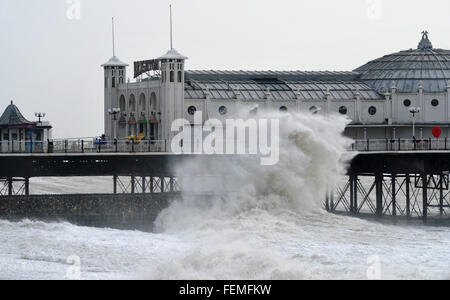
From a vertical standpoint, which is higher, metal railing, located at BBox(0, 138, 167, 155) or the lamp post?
the lamp post

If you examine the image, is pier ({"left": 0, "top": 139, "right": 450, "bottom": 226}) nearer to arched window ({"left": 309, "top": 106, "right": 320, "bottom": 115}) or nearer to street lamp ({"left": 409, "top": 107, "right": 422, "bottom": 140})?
street lamp ({"left": 409, "top": 107, "right": 422, "bottom": 140})

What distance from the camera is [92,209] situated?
77188mm

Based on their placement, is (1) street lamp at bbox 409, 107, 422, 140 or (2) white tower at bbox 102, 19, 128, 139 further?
(2) white tower at bbox 102, 19, 128, 139

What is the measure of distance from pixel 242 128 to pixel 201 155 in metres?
4.61

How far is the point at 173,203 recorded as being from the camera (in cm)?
7850

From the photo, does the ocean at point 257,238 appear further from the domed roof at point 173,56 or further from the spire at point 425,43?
the spire at point 425,43

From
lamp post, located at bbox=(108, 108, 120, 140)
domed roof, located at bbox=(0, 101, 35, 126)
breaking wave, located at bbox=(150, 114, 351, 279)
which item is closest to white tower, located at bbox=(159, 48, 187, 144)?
lamp post, located at bbox=(108, 108, 120, 140)

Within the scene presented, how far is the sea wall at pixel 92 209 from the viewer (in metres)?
76.0

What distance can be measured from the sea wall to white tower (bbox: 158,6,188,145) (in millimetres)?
8355

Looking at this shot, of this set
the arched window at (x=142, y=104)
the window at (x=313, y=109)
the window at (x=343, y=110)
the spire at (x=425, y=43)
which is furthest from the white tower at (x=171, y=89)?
the spire at (x=425, y=43)

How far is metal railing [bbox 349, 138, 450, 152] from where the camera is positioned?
3312 inches
